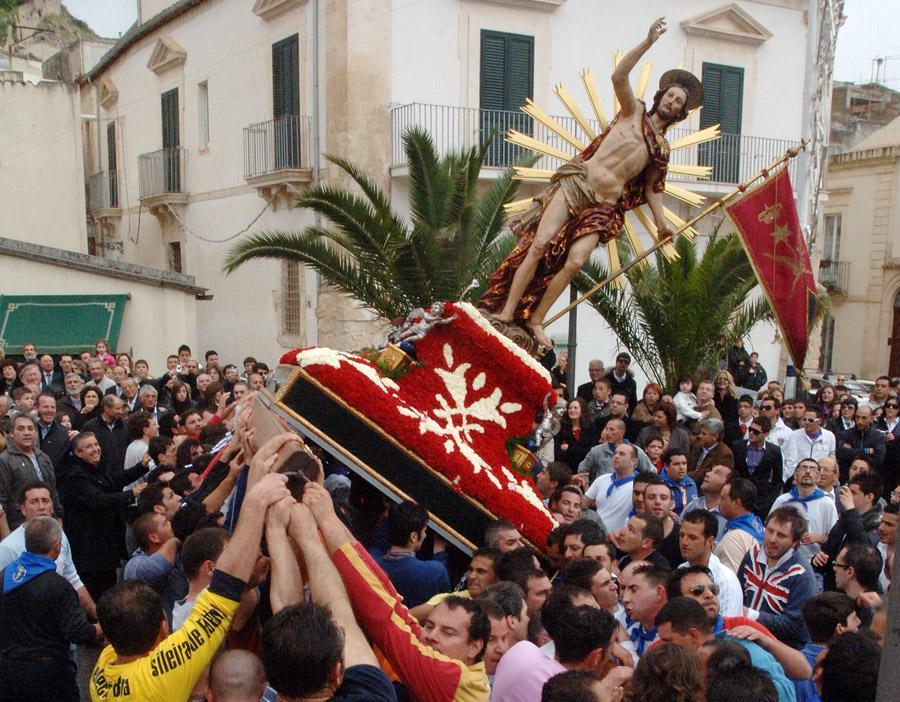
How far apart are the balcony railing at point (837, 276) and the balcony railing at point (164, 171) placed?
18588 mm

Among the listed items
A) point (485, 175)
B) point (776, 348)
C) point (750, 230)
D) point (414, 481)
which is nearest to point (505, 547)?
point (414, 481)

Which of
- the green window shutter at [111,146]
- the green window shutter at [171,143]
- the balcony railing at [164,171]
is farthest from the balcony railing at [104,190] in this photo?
the green window shutter at [171,143]

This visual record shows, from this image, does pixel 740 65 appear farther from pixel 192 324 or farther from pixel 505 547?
pixel 505 547

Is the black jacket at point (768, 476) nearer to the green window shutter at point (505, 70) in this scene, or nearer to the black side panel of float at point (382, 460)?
the black side panel of float at point (382, 460)

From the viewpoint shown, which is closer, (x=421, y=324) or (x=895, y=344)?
(x=421, y=324)

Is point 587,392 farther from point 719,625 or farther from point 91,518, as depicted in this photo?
point 719,625

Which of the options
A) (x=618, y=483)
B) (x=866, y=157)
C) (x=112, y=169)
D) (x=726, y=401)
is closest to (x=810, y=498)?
(x=618, y=483)

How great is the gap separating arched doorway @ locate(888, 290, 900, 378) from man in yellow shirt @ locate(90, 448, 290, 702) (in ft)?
88.4

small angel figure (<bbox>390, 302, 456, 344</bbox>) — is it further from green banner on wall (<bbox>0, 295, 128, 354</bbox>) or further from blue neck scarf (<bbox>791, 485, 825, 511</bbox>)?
green banner on wall (<bbox>0, 295, 128, 354</bbox>)

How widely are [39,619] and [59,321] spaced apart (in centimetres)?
1216

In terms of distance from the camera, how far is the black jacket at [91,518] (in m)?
6.20

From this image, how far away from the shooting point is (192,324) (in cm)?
1633

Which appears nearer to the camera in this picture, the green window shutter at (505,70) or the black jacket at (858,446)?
the black jacket at (858,446)

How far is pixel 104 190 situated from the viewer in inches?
958
